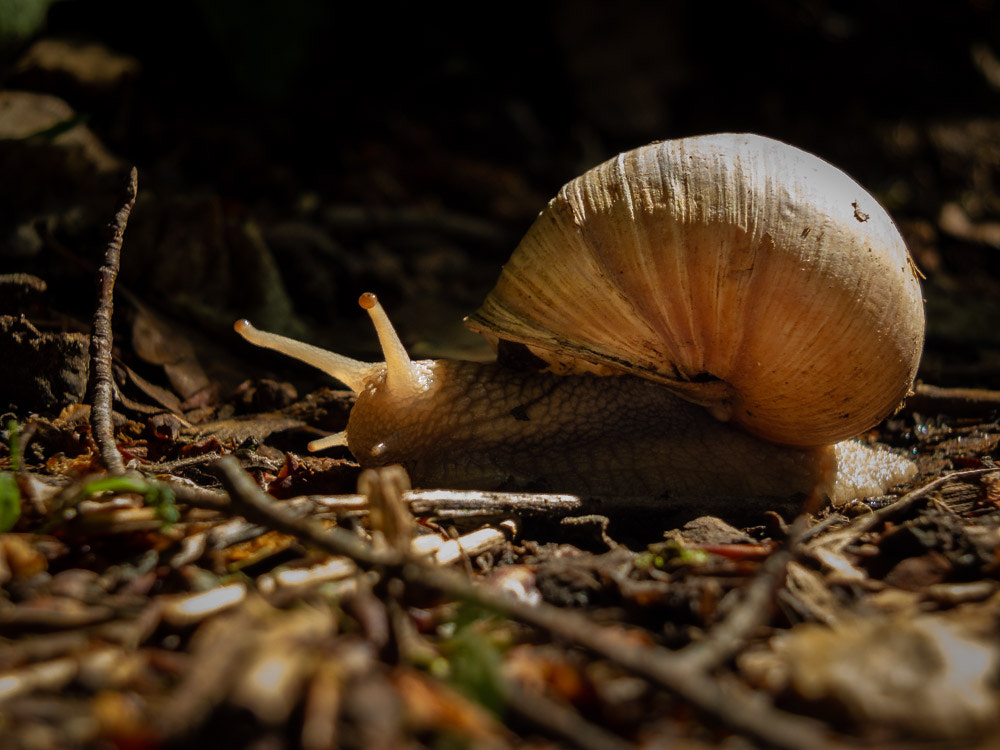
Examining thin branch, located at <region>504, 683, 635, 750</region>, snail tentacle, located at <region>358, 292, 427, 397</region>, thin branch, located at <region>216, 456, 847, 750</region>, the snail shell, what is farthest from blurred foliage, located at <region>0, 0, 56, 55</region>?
thin branch, located at <region>504, 683, 635, 750</region>

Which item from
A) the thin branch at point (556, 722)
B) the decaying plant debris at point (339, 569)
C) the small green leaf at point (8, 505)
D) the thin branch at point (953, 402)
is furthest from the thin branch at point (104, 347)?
the thin branch at point (953, 402)

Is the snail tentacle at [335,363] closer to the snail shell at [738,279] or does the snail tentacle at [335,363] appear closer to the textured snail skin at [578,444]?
the textured snail skin at [578,444]

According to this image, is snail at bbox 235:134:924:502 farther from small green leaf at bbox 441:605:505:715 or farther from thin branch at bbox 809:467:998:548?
small green leaf at bbox 441:605:505:715

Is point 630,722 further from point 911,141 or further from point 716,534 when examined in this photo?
point 911,141

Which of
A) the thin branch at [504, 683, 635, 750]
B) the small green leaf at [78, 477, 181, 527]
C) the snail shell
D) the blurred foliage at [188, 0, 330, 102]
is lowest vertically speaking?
the small green leaf at [78, 477, 181, 527]

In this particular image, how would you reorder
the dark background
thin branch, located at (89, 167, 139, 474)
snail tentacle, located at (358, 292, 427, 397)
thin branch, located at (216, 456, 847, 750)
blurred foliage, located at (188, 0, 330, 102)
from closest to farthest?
1. thin branch, located at (216, 456, 847, 750)
2. thin branch, located at (89, 167, 139, 474)
3. snail tentacle, located at (358, 292, 427, 397)
4. the dark background
5. blurred foliage, located at (188, 0, 330, 102)

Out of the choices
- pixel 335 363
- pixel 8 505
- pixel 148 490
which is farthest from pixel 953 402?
pixel 8 505
